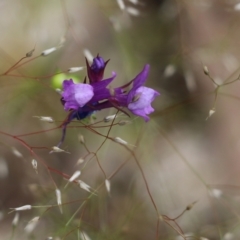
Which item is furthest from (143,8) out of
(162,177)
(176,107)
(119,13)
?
(162,177)

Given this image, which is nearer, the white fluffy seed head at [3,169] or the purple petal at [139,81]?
the purple petal at [139,81]

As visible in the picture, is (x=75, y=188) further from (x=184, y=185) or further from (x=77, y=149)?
(x=184, y=185)

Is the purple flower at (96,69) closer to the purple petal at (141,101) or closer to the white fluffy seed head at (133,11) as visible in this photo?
the purple petal at (141,101)

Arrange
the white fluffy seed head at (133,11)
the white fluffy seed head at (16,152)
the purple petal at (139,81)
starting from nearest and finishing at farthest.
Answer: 1. the purple petal at (139,81)
2. the white fluffy seed head at (16,152)
3. the white fluffy seed head at (133,11)

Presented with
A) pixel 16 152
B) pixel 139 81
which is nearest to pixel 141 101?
pixel 139 81

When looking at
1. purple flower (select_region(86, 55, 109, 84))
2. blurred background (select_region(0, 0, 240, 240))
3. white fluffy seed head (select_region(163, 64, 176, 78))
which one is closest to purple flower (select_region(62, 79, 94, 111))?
purple flower (select_region(86, 55, 109, 84))

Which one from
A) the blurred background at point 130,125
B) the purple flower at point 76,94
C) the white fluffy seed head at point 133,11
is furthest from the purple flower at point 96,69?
the white fluffy seed head at point 133,11

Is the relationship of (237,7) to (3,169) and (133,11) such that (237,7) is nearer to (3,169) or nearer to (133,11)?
(133,11)
